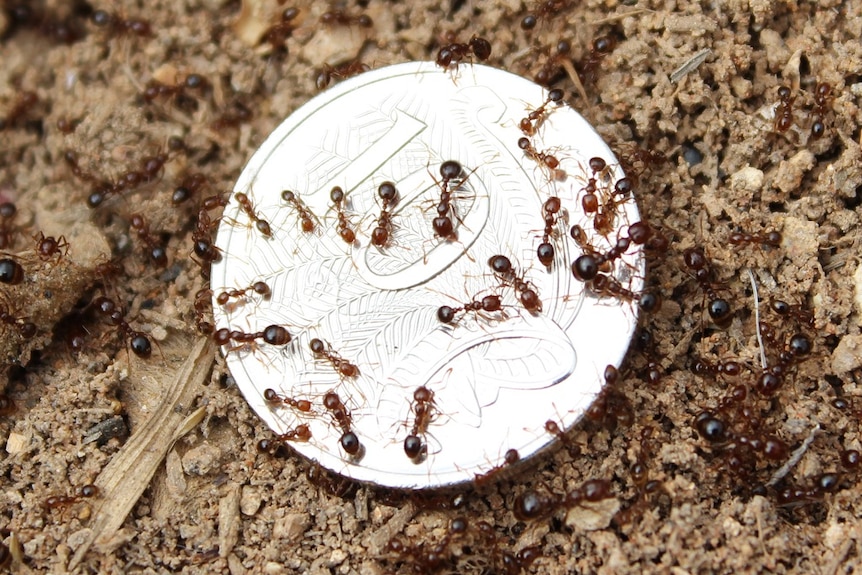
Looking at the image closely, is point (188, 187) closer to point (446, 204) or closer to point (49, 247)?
point (49, 247)

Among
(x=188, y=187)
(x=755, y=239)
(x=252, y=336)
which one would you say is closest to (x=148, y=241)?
(x=188, y=187)

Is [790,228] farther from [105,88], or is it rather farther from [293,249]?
→ [105,88]

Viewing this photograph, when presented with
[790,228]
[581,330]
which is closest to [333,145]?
[581,330]

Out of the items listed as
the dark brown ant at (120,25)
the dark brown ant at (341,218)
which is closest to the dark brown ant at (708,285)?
the dark brown ant at (341,218)

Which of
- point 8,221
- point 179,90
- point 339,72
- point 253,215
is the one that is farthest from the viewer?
point 179,90

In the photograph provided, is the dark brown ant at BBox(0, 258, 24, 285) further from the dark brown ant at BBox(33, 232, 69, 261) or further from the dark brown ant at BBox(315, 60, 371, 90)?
the dark brown ant at BBox(315, 60, 371, 90)

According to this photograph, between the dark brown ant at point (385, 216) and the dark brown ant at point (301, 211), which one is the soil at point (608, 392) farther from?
the dark brown ant at point (385, 216)
